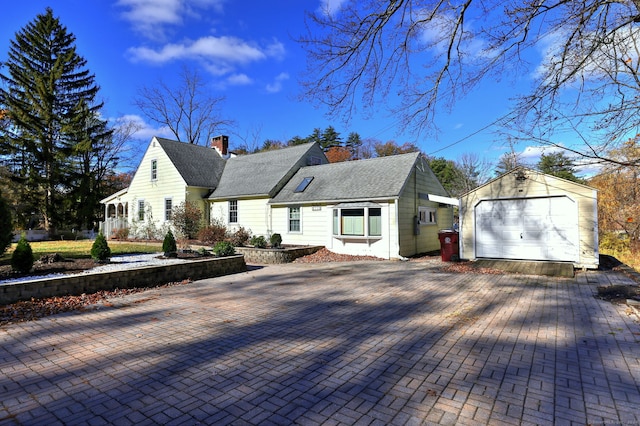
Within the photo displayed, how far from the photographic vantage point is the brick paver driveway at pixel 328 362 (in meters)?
2.94

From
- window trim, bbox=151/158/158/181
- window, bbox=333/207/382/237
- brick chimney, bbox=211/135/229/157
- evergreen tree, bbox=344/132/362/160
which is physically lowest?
window, bbox=333/207/382/237

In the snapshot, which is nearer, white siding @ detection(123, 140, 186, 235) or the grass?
the grass

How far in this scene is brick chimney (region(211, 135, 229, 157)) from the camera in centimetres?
2680

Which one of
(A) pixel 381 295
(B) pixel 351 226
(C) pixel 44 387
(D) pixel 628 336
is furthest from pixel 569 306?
(B) pixel 351 226

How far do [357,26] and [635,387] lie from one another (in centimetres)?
621

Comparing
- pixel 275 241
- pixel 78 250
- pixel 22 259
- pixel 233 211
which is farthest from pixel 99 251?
pixel 233 211

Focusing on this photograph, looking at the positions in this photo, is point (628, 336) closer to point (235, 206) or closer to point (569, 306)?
point (569, 306)

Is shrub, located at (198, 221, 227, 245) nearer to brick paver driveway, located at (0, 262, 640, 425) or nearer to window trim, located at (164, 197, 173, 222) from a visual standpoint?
window trim, located at (164, 197, 173, 222)

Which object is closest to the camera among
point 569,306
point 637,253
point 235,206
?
point 569,306

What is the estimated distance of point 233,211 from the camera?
66.8ft

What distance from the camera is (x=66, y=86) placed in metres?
30.1

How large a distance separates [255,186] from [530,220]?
13.7 meters

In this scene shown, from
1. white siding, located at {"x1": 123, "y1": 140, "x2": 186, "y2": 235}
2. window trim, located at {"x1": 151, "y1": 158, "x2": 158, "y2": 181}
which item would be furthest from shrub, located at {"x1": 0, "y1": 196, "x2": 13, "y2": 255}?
window trim, located at {"x1": 151, "y1": 158, "x2": 158, "y2": 181}

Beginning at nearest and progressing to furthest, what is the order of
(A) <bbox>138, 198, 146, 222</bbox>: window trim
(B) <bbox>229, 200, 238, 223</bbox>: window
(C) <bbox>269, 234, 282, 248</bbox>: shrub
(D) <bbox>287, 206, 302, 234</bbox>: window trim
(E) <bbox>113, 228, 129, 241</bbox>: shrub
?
(C) <bbox>269, 234, 282, 248</bbox>: shrub → (D) <bbox>287, 206, 302, 234</bbox>: window trim → (B) <bbox>229, 200, 238, 223</bbox>: window → (E) <bbox>113, 228, 129, 241</bbox>: shrub → (A) <bbox>138, 198, 146, 222</bbox>: window trim
